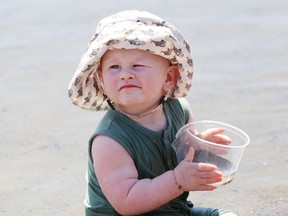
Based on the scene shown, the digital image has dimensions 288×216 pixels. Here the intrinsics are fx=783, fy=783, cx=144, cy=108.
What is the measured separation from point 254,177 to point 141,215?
112cm

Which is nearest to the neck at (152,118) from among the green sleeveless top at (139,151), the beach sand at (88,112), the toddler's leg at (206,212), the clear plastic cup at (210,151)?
the green sleeveless top at (139,151)

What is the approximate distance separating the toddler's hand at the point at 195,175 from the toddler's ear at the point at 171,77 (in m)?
0.36

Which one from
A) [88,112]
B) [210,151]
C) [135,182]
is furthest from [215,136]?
[88,112]

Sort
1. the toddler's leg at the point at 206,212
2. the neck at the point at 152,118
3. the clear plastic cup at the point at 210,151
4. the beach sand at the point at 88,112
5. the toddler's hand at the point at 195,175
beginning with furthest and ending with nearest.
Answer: the beach sand at the point at 88,112 < the toddler's leg at the point at 206,212 < the neck at the point at 152,118 < the clear plastic cup at the point at 210,151 < the toddler's hand at the point at 195,175

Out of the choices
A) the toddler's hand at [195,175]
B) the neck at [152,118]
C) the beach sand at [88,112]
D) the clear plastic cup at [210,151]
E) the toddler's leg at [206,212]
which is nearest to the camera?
the toddler's hand at [195,175]

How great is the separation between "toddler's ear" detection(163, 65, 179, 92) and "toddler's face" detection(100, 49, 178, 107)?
93 mm

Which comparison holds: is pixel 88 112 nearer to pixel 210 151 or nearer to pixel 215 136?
pixel 215 136

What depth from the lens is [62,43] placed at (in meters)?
6.31

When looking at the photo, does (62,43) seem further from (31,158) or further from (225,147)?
(225,147)

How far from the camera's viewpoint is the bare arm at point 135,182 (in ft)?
9.50

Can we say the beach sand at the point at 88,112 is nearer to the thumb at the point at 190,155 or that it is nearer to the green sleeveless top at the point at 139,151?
the green sleeveless top at the point at 139,151

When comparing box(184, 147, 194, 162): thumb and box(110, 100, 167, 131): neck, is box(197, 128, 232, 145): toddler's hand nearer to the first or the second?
box(110, 100, 167, 131): neck

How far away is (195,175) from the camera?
2.89m

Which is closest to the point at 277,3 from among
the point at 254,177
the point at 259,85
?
the point at 259,85
